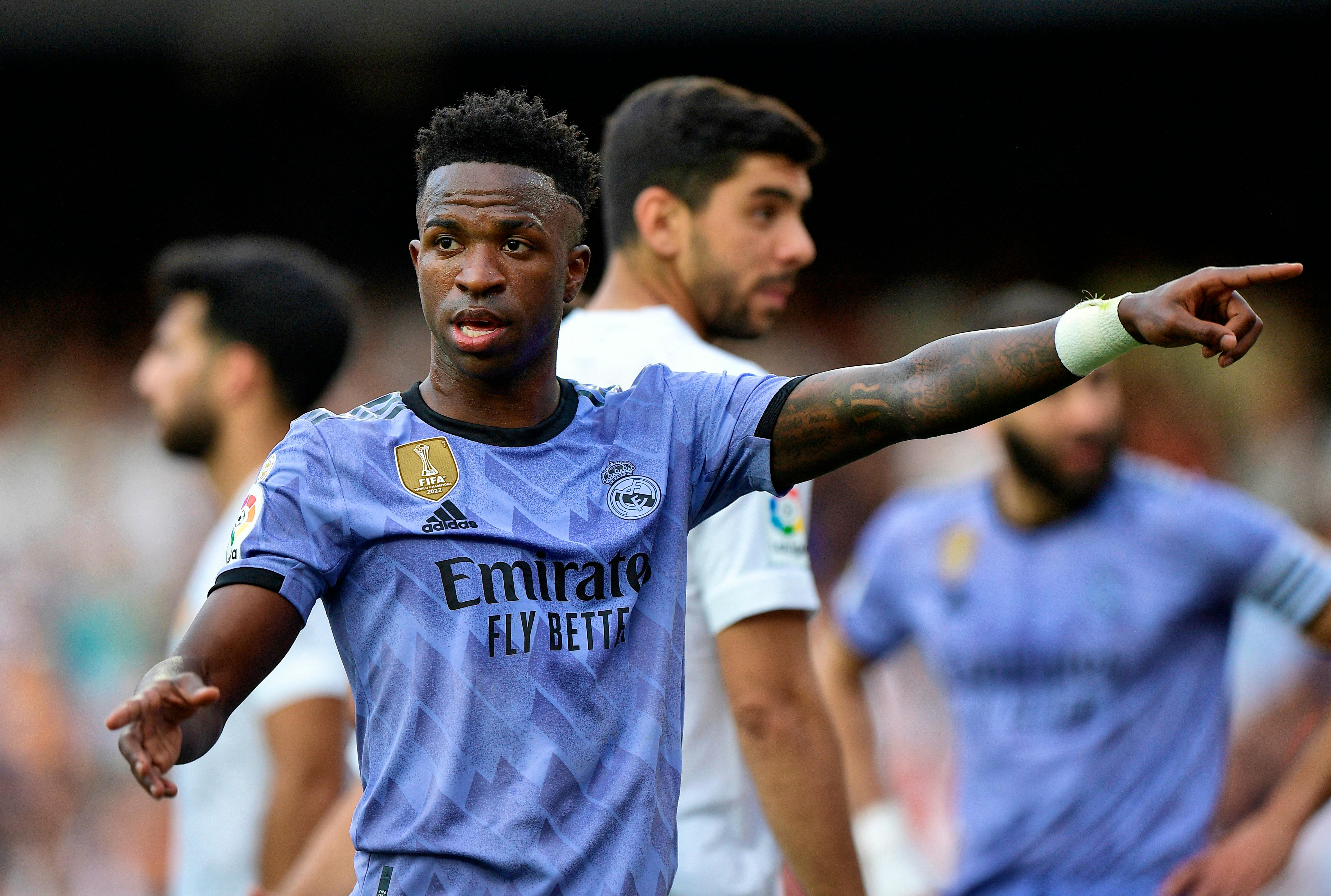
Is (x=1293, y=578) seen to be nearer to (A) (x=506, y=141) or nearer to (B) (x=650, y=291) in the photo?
(B) (x=650, y=291)

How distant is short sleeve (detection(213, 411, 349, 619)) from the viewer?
7.11 feet

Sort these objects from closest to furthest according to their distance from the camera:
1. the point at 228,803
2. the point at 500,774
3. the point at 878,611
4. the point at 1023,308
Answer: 1. the point at 500,774
2. the point at 228,803
3. the point at 1023,308
4. the point at 878,611

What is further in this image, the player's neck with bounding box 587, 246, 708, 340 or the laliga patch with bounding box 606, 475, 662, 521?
the player's neck with bounding box 587, 246, 708, 340

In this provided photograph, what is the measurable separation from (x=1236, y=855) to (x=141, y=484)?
833 cm

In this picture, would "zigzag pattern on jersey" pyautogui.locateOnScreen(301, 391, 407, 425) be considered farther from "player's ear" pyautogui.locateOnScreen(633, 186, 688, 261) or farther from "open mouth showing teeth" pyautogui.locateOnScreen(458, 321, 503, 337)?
"player's ear" pyautogui.locateOnScreen(633, 186, 688, 261)

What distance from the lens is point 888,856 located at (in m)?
5.06

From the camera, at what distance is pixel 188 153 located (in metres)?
11.4

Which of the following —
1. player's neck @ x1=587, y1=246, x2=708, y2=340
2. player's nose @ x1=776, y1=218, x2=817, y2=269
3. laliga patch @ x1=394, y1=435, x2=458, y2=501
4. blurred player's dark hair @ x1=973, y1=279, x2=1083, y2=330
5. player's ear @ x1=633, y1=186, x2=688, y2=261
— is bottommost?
laliga patch @ x1=394, y1=435, x2=458, y2=501

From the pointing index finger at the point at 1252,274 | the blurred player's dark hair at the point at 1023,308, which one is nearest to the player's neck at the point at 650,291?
the blurred player's dark hair at the point at 1023,308

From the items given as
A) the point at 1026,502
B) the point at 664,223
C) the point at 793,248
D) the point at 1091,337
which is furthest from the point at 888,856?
the point at 1091,337

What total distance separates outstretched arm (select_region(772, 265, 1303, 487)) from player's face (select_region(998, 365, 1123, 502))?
2.84 m

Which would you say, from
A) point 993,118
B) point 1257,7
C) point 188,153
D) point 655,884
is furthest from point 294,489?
point 188,153

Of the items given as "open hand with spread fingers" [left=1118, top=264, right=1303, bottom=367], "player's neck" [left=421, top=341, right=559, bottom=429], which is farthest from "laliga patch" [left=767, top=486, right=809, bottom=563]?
"open hand with spread fingers" [left=1118, top=264, right=1303, bottom=367]

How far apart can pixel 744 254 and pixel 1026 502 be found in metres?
2.02
